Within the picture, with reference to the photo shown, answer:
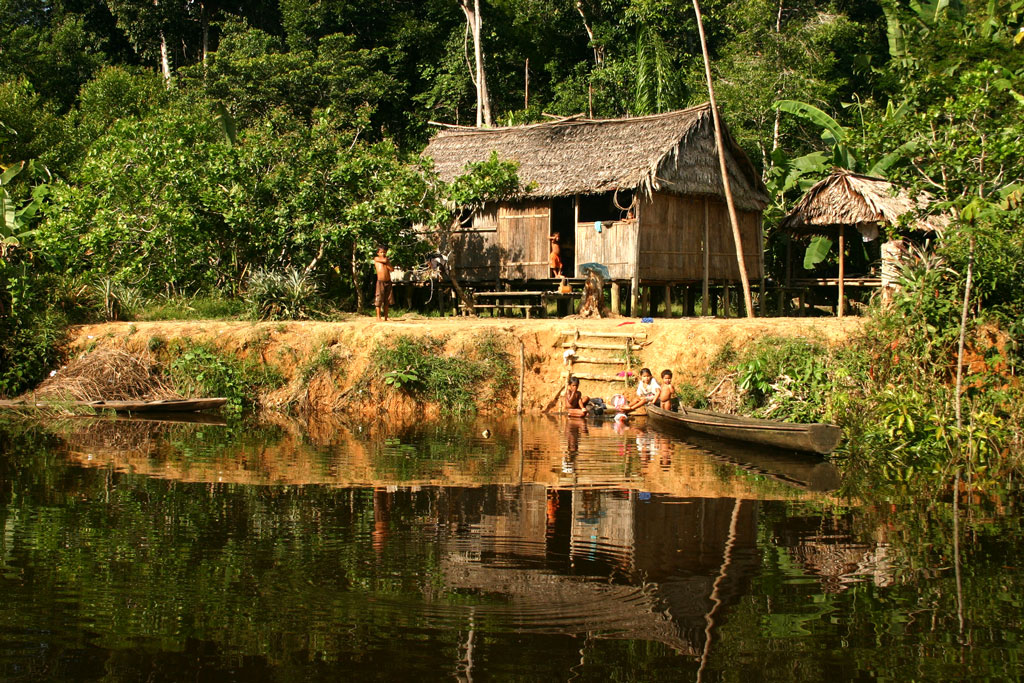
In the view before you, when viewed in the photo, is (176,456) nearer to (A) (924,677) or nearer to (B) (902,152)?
(A) (924,677)

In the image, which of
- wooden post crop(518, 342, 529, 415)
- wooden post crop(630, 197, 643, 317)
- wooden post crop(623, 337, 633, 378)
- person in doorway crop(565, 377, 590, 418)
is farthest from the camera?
wooden post crop(630, 197, 643, 317)

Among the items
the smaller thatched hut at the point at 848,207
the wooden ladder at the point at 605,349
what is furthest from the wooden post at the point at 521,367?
the smaller thatched hut at the point at 848,207

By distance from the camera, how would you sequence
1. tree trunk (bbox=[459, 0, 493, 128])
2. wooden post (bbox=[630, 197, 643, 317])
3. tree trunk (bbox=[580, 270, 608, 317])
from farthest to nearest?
1. tree trunk (bbox=[459, 0, 493, 128])
2. wooden post (bbox=[630, 197, 643, 317])
3. tree trunk (bbox=[580, 270, 608, 317])

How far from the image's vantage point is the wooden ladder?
608 inches

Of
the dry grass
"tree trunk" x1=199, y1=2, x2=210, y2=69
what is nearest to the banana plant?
the dry grass

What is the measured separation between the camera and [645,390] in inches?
578

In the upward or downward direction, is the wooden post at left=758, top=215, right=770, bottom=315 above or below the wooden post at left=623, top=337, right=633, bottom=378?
above

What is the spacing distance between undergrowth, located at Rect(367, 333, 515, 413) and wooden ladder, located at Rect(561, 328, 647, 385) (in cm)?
99

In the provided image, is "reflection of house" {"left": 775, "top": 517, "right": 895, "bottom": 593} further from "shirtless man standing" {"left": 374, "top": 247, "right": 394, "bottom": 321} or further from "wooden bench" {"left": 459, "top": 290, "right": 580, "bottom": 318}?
"wooden bench" {"left": 459, "top": 290, "right": 580, "bottom": 318}

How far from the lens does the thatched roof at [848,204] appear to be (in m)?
17.8

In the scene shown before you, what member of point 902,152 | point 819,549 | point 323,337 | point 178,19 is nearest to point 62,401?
point 323,337

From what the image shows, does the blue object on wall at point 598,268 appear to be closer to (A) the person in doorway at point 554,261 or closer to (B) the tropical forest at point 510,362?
(B) the tropical forest at point 510,362

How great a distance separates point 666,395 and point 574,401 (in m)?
1.51

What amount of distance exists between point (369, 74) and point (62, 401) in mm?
17158
